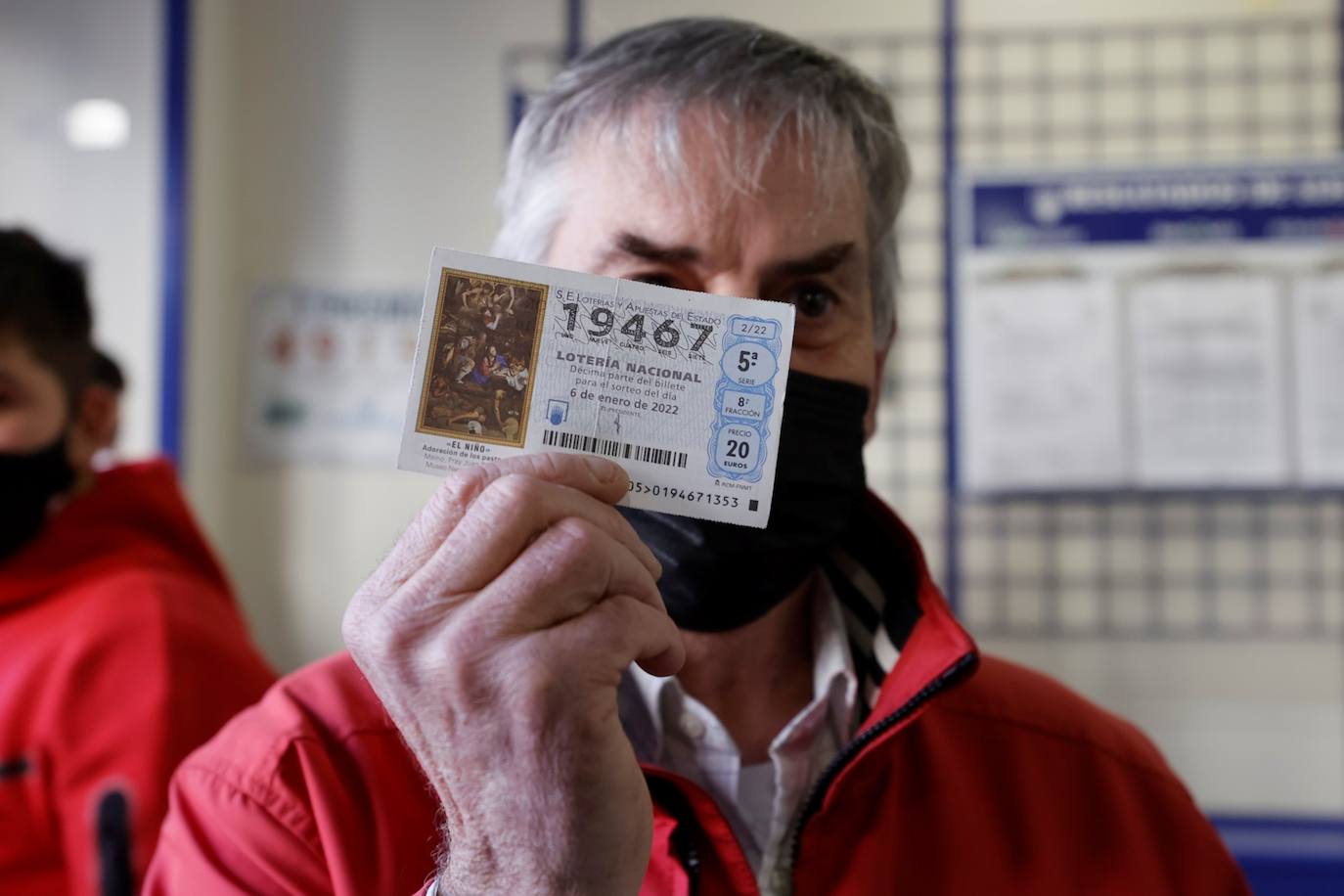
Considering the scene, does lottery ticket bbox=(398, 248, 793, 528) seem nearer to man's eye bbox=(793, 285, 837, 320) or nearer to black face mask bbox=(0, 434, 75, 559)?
man's eye bbox=(793, 285, 837, 320)

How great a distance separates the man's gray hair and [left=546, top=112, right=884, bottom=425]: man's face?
0.06ft

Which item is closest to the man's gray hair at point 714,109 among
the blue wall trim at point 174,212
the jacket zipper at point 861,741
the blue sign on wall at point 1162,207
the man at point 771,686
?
the man at point 771,686

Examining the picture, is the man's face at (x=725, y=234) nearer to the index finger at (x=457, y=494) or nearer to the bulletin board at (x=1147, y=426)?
the index finger at (x=457, y=494)

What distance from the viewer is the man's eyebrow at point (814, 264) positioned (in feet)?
3.23

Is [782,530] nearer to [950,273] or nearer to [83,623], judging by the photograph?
[83,623]

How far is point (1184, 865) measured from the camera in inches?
Result: 41.5

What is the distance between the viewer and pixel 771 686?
1.11 meters

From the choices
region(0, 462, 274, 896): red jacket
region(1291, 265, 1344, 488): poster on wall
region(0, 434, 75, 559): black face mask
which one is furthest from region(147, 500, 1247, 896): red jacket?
region(1291, 265, 1344, 488): poster on wall

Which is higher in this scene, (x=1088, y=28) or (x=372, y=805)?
(x=1088, y=28)

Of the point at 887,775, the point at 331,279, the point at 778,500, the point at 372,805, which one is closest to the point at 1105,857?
the point at 887,775

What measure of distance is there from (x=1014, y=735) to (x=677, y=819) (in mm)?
406

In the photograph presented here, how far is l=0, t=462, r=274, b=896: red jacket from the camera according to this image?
1.42 m

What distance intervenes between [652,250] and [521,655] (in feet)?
1.49

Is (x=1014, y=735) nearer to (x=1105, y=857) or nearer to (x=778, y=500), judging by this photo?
(x=1105, y=857)
